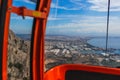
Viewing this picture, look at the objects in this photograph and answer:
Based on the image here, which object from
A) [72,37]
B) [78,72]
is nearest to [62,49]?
[72,37]

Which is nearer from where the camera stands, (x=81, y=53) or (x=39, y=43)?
(x=39, y=43)

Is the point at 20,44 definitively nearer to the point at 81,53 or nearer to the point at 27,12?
the point at 27,12

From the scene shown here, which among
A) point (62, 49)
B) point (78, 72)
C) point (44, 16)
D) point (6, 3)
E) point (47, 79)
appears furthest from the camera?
point (62, 49)

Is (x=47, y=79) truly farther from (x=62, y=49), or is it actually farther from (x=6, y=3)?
(x=62, y=49)

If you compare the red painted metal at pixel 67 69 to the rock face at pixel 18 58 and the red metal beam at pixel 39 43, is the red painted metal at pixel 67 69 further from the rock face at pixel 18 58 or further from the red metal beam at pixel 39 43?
the rock face at pixel 18 58

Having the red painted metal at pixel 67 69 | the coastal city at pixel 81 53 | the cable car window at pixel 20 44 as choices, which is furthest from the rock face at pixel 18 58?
the coastal city at pixel 81 53

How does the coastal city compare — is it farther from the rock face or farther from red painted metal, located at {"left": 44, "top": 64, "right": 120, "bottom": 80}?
the rock face

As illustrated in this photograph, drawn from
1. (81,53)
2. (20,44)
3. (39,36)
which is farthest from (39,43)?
(81,53)
